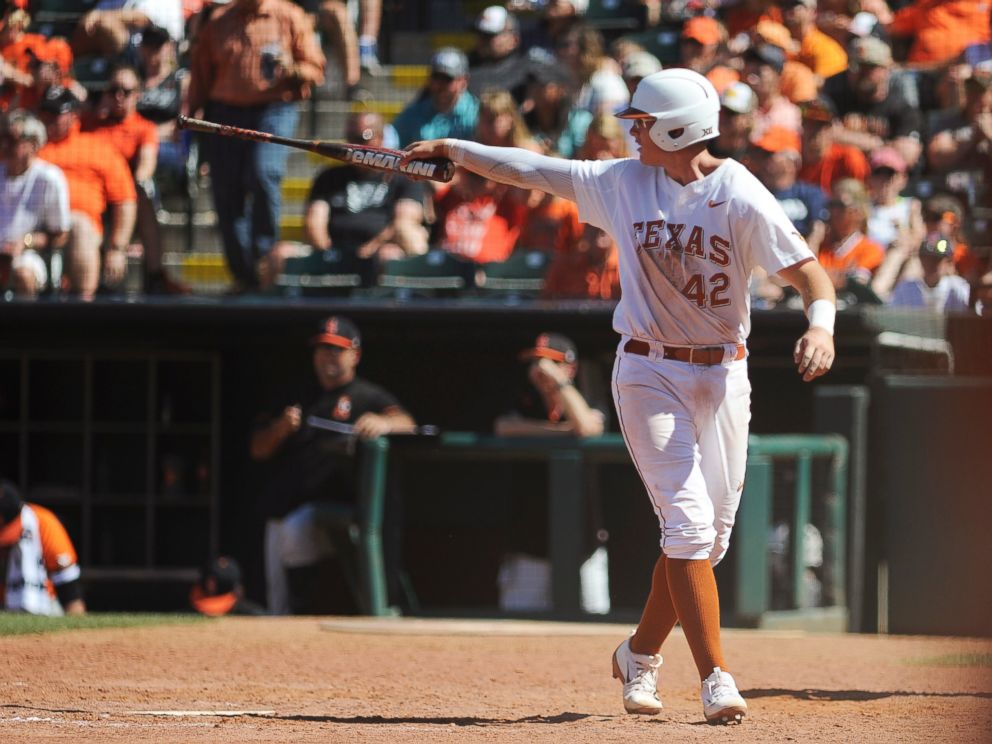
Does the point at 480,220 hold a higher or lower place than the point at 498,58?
lower

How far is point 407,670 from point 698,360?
2.11 metres

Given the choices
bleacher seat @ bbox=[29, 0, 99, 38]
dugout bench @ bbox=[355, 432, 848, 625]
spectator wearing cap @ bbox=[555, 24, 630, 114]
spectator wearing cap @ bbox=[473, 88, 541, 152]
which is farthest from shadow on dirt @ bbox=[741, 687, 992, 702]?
bleacher seat @ bbox=[29, 0, 99, 38]

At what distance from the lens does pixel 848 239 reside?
916 cm

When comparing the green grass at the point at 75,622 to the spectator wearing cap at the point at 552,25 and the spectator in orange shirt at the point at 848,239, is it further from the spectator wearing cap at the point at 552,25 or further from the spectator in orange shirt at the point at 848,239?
the spectator wearing cap at the point at 552,25

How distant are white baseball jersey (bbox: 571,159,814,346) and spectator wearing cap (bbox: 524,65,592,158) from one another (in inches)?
201

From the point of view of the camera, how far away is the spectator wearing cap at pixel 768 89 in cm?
1012

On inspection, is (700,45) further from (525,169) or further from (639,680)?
(639,680)

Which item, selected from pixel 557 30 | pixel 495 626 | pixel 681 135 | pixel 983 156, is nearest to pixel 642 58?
pixel 557 30

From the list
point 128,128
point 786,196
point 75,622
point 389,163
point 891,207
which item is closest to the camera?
point 389,163

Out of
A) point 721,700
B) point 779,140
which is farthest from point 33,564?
point 779,140

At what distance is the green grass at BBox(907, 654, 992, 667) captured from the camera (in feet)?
22.3

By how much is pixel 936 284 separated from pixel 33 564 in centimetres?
479

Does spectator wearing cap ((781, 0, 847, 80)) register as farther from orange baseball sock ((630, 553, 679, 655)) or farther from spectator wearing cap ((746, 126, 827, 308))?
orange baseball sock ((630, 553, 679, 655))

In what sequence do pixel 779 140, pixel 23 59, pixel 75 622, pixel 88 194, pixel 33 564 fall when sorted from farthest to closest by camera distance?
pixel 23 59
pixel 779 140
pixel 88 194
pixel 33 564
pixel 75 622
